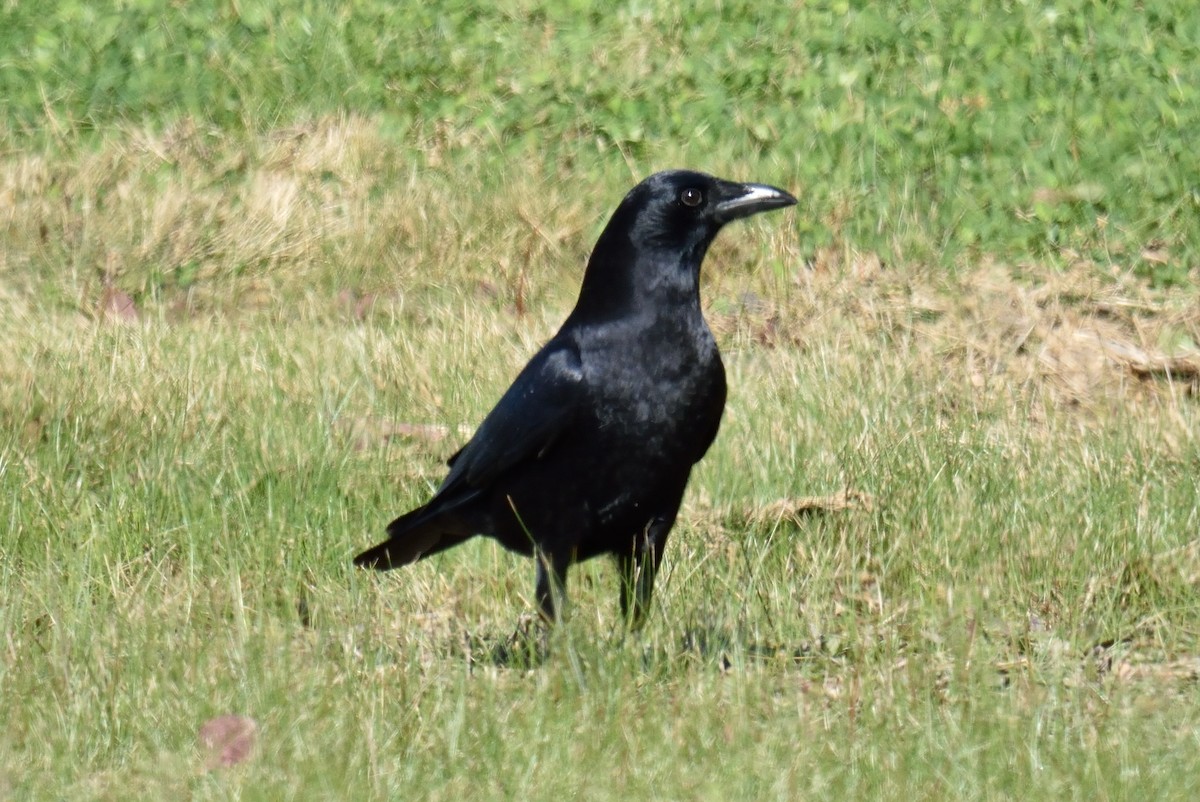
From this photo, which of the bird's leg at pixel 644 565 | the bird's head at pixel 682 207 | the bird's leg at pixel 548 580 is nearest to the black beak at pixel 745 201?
the bird's head at pixel 682 207

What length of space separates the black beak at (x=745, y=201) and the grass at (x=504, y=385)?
0.86m

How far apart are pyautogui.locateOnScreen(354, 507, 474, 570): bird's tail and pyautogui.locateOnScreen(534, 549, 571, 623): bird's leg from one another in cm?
29

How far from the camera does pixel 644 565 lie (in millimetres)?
4254

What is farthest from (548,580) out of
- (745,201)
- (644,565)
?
(745,201)

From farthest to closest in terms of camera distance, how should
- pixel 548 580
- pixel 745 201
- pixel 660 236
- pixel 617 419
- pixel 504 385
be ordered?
1. pixel 504 385
2. pixel 745 201
3. pixel 660 236
4. pixel 548 580
5. pixel 617 419

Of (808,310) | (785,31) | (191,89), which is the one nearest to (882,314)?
(808,310)

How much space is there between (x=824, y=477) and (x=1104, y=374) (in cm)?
190

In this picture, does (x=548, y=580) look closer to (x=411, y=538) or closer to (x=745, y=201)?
(x=411, y=538)

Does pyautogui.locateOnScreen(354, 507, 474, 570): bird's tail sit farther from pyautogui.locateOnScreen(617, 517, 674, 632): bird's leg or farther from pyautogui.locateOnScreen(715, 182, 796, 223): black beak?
pyautogui.locateOnScreen(715, 182, 796, 223): black beak

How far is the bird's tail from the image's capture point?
14.7 feet

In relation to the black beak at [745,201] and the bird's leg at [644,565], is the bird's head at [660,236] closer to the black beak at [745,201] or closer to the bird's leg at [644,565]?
the black beak at [745,201]

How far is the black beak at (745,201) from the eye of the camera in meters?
4.46

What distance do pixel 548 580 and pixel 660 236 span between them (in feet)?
2.78

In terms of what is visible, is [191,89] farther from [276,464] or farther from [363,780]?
[363,780]
